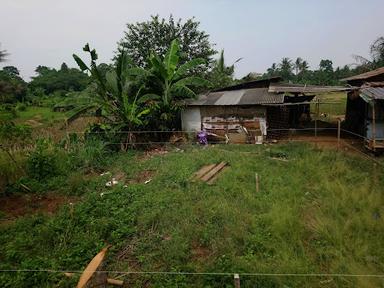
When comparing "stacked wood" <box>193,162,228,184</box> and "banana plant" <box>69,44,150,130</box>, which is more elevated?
"banana plant" <box>69,44,150,130</box>

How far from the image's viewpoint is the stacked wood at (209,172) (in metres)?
8.14

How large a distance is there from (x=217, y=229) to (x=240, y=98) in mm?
8773

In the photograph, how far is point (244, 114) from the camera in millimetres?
13133

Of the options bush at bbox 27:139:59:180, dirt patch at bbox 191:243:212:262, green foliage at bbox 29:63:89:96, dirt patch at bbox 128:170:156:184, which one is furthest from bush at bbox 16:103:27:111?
dirt patch at bbox 191:243:212:262

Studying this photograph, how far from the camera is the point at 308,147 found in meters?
10.7

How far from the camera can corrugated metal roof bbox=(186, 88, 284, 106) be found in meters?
12.4

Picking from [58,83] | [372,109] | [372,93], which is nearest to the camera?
[372,93]

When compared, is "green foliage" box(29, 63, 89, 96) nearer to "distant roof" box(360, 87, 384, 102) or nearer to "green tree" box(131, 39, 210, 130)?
"green tree" box(131, 39, 210, 130)

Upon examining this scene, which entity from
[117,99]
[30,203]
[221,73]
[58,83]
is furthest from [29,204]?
[58,83]

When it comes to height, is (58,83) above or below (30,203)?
above

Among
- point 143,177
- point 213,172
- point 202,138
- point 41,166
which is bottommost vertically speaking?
point 143,177

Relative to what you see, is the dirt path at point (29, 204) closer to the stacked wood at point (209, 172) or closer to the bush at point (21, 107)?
the stacked wood at point (209, 172)

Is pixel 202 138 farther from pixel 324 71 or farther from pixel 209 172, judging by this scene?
pixel 324 71

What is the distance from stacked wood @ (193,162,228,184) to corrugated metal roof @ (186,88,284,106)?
4252mm
